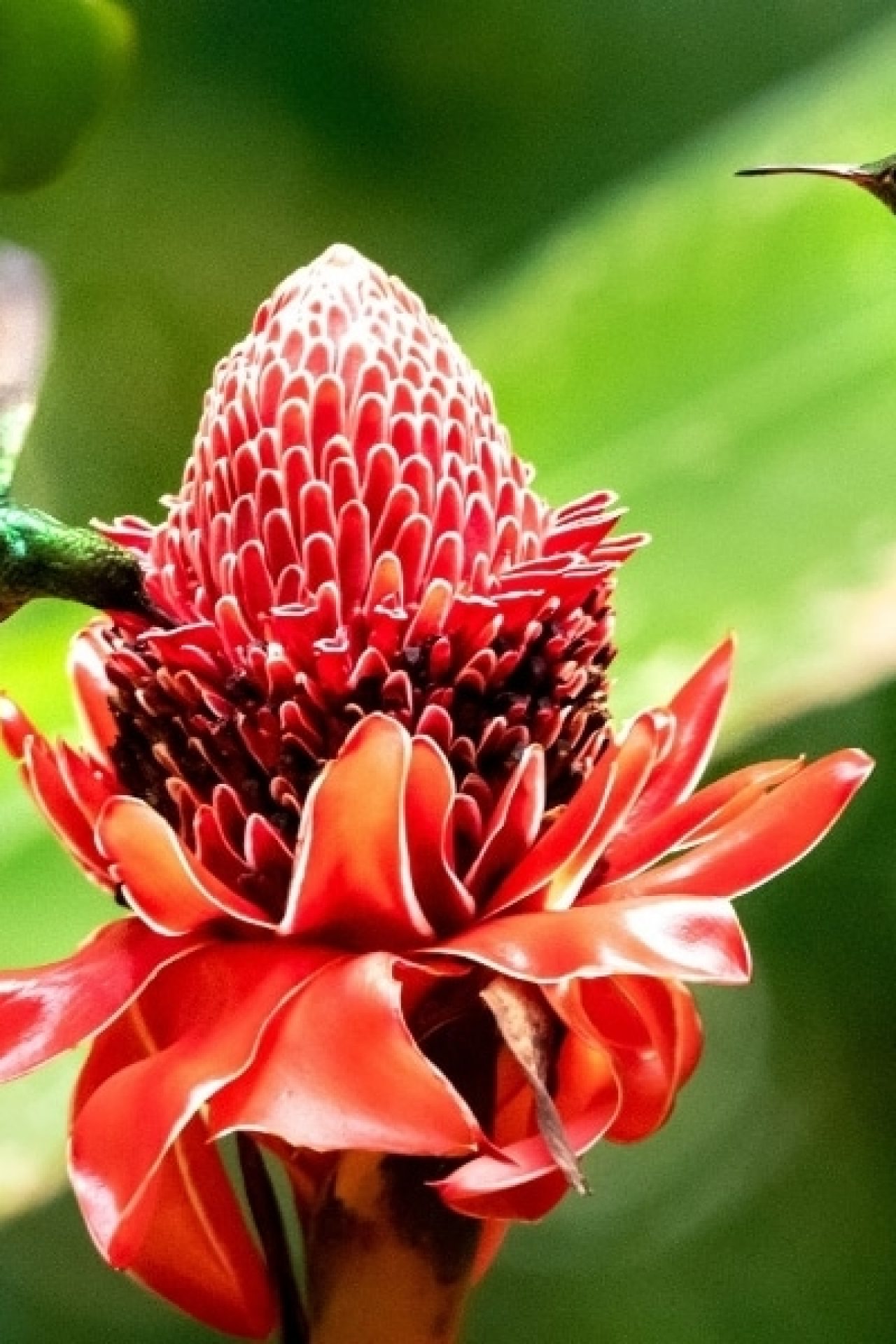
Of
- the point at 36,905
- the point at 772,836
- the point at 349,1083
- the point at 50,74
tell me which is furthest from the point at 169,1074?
the point at 50,74

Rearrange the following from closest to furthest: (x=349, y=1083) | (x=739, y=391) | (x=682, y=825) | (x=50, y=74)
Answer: (x=349, y=1083), (x=682, y=825), (x=50, y=74), (x=739, y=391)

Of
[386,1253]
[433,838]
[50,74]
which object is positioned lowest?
[386,1253]

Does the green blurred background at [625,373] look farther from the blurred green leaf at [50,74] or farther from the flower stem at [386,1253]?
the flower stem at [386,1253]

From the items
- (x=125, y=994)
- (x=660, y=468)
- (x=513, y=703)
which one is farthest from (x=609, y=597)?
(x=660, y=468)

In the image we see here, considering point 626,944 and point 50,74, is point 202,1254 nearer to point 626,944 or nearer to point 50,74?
point 626,944

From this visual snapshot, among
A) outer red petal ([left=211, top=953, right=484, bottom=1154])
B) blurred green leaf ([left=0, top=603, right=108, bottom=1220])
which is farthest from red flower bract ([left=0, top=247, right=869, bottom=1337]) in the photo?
blurred green leaf ([left=0, top=603, right=108, bottom=1220])
